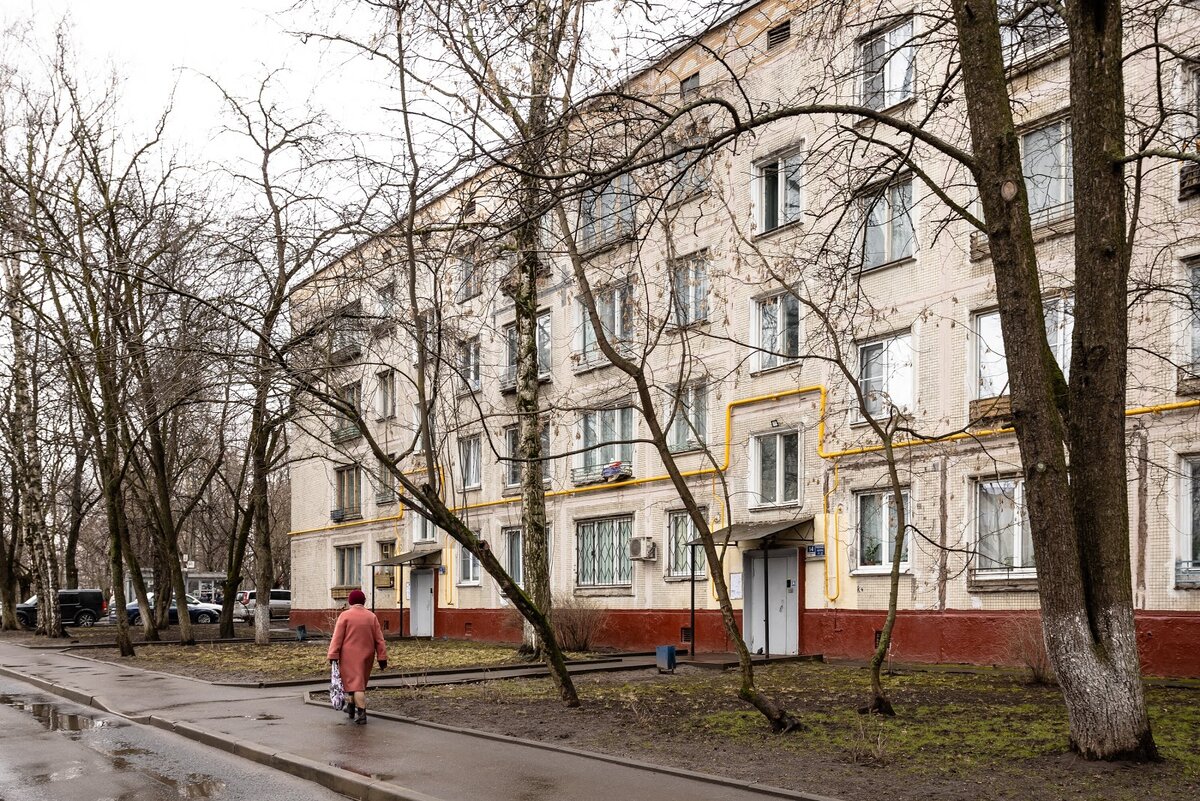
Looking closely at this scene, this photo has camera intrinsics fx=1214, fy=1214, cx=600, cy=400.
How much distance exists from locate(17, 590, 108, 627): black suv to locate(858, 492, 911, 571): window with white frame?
41.1 meters

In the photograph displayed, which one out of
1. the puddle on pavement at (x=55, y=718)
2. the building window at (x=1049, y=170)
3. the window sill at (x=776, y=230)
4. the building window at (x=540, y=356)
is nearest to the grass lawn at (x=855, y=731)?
the puddle on pavement at (x=55, y=718)

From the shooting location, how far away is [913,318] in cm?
2359

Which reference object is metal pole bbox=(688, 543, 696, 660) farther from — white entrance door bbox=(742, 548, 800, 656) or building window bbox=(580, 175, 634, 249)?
building window bbox=(580, 175, 634, 249)

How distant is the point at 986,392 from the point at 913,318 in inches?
87.3

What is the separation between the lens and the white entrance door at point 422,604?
40281mm

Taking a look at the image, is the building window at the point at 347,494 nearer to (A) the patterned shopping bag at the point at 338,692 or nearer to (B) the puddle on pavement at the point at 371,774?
(A) the patterned shopping bag at the point at 338,692

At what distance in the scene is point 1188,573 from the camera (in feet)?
61.6

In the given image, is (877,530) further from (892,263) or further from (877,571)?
(892,263)

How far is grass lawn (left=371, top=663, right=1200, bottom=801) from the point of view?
9039 millimetres

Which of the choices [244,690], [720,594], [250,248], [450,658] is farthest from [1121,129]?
[450,658]

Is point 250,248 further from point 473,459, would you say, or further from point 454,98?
point 473,459

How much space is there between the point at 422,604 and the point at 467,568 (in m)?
3.74

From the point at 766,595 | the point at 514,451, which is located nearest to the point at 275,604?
the point at 514,451

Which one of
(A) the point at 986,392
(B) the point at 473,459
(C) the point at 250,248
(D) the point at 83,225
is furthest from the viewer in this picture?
(B) the point at 473,459
